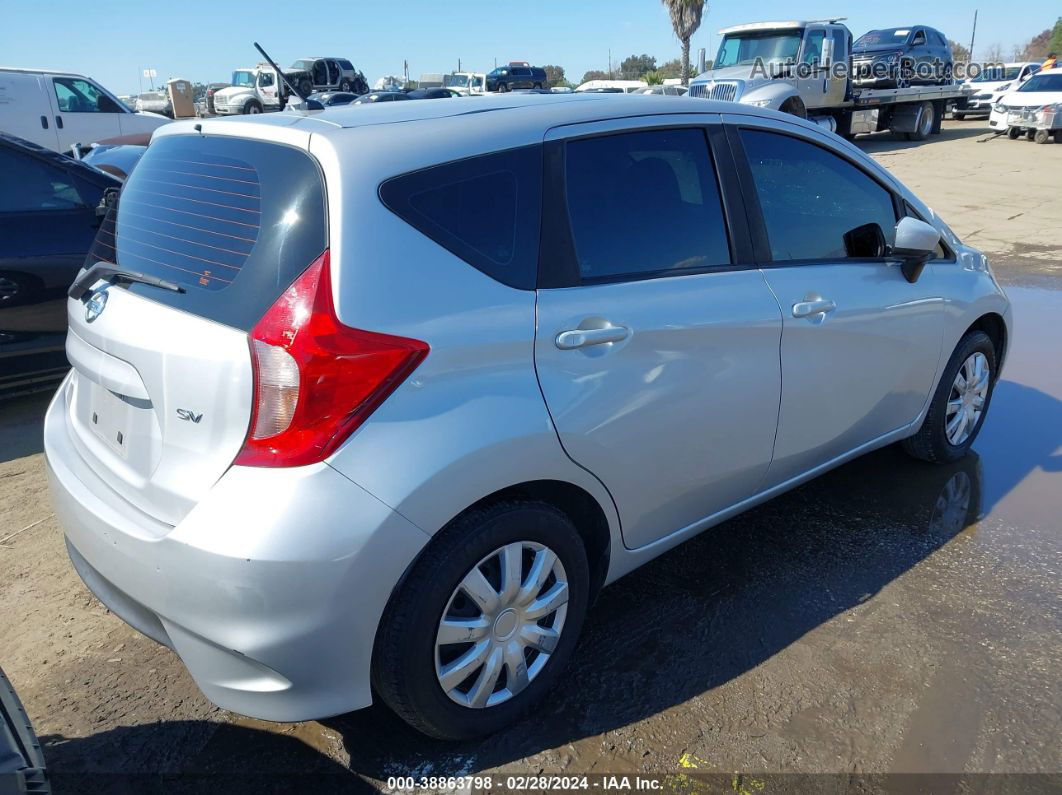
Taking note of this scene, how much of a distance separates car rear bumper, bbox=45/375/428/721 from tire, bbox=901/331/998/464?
2919 mm

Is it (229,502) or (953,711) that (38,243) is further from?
(953,711)

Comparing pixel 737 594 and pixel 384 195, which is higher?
pixel 384 195

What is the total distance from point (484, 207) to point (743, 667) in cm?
170

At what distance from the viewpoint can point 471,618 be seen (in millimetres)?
2311

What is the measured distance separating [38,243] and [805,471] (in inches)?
173

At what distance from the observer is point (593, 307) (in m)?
2.44

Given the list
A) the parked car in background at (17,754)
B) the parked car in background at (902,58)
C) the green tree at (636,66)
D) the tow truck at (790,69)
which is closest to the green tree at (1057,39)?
the green tree at (636,66)

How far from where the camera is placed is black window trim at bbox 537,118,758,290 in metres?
2.42

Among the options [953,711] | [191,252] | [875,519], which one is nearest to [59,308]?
[191,252]

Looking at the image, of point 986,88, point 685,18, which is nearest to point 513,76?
point 685,18

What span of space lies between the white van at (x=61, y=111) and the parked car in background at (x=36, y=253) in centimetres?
937

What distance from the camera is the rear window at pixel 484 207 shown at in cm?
221

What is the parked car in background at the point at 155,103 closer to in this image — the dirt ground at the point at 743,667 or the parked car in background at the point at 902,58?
the parked car in background at the point at 902,58

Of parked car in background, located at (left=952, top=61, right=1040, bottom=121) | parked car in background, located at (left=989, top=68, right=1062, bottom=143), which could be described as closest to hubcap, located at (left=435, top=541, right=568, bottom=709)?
parked car in background, located at (left=989, top=68, right=1062, bottom=143)
